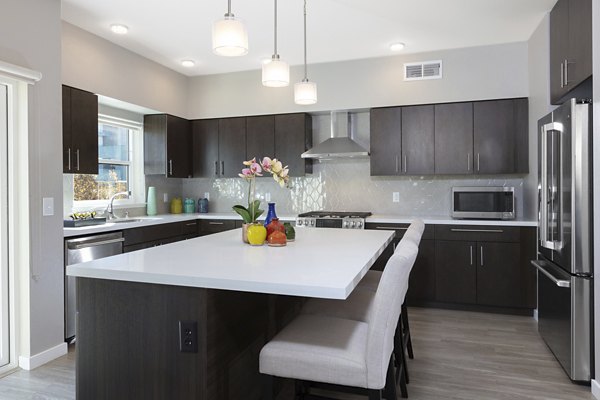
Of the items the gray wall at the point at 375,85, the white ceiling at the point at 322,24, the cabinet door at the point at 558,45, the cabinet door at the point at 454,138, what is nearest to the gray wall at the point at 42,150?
the white ceiling at the point at 322,24

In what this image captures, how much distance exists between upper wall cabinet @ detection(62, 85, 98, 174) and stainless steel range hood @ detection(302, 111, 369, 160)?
2.16 metres

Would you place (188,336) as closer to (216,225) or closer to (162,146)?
(216,225)

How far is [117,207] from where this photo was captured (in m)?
4.57

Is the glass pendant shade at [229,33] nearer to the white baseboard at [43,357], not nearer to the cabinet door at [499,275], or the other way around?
the white baseboard at [43,357]

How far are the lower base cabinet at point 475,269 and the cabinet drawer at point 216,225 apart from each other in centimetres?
183

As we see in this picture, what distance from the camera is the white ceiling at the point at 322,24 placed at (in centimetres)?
325

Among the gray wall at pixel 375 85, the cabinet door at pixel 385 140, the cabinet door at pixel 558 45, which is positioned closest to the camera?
the cabinet door at pixel 558 45

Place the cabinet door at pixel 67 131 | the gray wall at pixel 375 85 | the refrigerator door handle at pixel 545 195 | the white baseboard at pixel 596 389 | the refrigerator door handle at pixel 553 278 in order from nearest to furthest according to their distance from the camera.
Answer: the white baseboard at pixel 596 389
the refrigerator door handle at pixel 553 278
the refrigerator door handle at pixel 545 195
the cabinet door at pixel 67 131
the gray wall at pixel 375 85

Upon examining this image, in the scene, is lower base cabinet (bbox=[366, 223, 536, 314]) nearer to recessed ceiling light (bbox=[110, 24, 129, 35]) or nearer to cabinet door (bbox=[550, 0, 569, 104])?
cabinet door (bbox=[550, 0, 569, 104])

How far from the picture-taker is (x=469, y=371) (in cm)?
273

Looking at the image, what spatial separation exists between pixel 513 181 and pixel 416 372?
2.62 meters

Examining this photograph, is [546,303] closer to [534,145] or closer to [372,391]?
[534,145]

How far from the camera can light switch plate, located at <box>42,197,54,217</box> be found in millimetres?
2983

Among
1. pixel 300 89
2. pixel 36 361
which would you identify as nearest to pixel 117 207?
pixel 36 361
